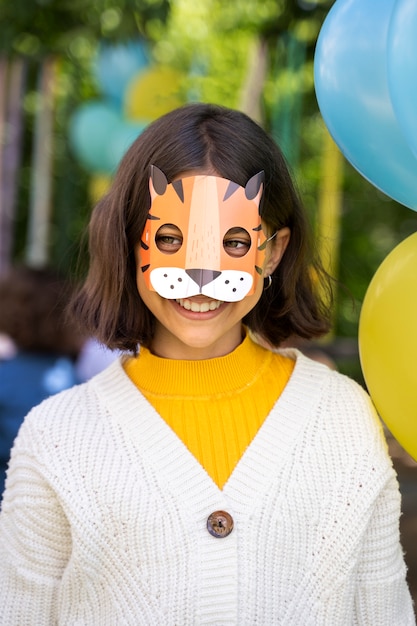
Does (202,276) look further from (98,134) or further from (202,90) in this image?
(98,134)

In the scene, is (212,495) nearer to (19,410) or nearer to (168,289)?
(168,289)

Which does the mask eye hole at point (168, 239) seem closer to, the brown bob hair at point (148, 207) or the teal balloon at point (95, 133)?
the brown bob hair at point (148, 207)

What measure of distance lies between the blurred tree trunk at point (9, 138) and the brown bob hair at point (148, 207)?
340cm

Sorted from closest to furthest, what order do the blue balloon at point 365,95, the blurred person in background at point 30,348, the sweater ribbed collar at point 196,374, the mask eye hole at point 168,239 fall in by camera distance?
the blue balloon at point 365,95 → the mask eye hole at point 168,239 → the sweater ribbed collar at point 196,374 → the blurred person in background at point 30,348

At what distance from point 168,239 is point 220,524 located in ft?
1.55

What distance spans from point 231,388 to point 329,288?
0.33 metres

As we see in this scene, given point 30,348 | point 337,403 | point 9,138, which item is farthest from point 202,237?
point 9,138

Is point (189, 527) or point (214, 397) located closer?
point (189, 527)

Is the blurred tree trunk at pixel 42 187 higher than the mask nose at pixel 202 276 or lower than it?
lower

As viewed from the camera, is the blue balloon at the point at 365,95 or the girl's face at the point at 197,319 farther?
the girl's face at the point at 197,319

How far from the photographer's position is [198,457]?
1.58 meters

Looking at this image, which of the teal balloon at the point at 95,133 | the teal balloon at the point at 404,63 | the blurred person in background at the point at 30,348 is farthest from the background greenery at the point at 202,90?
the teal balloon at the point at 404,63

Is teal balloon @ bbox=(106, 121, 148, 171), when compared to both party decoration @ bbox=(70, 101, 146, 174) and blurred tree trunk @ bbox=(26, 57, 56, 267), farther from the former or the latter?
blurred tree trunk @ bbox=(26, 57, 56, 267)

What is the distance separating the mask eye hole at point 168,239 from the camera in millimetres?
1526
